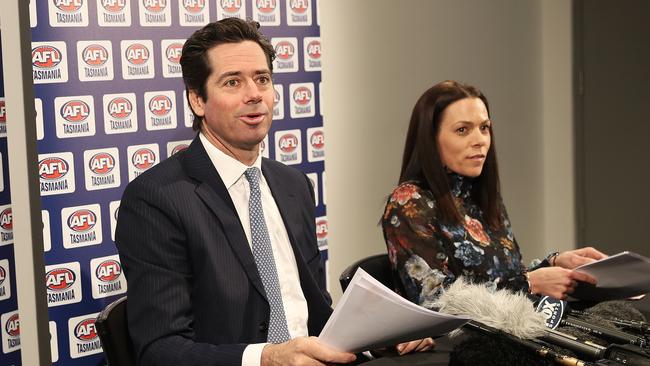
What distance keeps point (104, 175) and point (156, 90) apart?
368mm

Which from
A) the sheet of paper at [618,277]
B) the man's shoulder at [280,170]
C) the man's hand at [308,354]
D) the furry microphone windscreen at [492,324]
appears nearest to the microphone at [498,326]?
the furry microphone windscreen at [492,324]

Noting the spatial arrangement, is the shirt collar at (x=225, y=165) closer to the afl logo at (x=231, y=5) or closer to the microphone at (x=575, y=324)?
the microphone at (x=575, y=324)

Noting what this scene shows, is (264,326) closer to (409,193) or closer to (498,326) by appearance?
(498,326)

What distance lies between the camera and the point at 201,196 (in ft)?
6.77

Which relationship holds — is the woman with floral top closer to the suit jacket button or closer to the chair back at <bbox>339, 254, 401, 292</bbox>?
the chair back at <bbox>339, 254, 401, 292</bbox>

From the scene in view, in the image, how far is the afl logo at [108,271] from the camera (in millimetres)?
2803

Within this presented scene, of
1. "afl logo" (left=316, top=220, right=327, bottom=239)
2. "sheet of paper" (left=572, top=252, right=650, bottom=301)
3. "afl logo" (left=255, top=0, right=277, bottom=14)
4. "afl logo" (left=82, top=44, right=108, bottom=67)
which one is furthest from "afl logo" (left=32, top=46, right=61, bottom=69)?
"sheet of paper" (left=572, top=252, right=650, bottom=301)

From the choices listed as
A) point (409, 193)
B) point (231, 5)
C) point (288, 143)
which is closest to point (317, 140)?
point (288, 143)

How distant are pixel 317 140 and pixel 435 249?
1099 mm

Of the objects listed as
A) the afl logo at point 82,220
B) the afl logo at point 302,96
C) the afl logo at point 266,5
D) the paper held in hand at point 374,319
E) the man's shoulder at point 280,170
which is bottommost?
the paper held in hand at point 374,319

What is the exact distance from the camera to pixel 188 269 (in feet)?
6.52

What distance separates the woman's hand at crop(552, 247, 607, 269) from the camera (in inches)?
109

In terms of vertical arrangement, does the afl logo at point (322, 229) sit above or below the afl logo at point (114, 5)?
below

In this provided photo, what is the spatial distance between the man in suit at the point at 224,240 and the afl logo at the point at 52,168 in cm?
69
